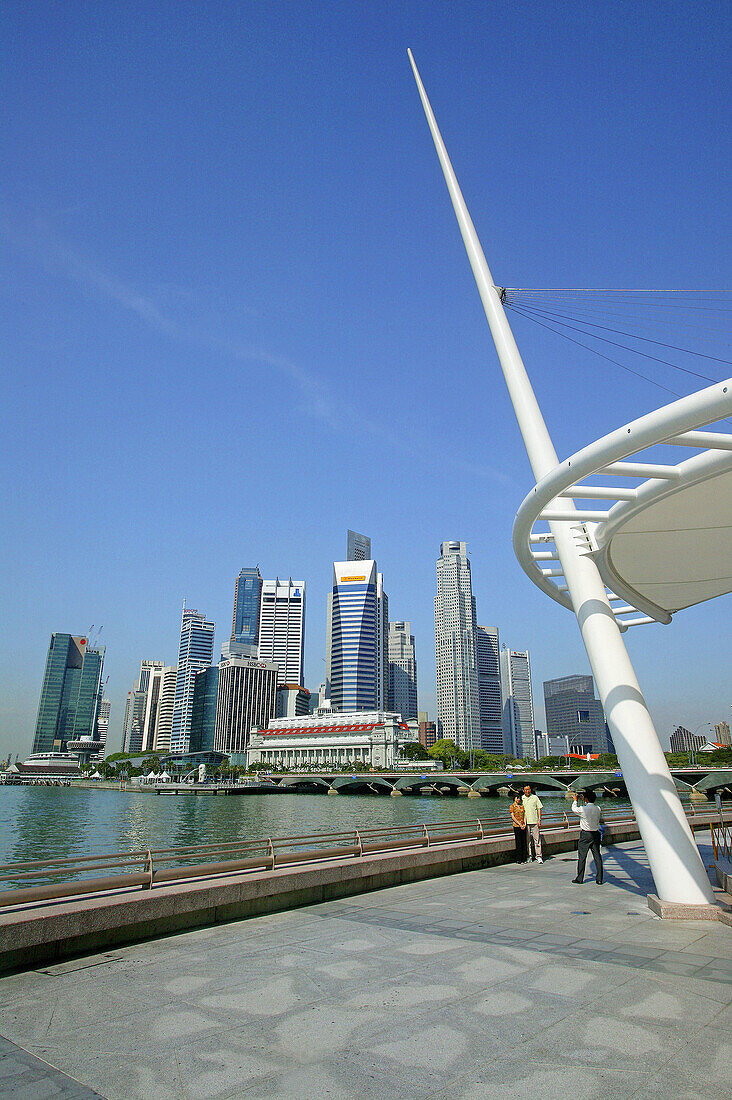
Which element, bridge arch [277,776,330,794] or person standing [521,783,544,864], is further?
bridge arch [277,776,330,794]

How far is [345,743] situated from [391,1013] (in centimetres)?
18772

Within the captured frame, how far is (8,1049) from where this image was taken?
563 cm

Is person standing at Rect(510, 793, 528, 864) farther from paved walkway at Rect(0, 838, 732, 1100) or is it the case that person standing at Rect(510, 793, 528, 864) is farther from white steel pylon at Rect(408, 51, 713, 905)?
paved walkway at Rect(0, 838, 732, 1100)

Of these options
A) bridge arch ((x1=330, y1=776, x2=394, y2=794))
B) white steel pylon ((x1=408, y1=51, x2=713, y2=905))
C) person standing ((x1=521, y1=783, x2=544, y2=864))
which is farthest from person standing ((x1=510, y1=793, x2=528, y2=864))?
bridge arch ((x1=330, y1=776, x2=394, y2=794))

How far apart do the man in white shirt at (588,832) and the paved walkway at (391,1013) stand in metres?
3.28

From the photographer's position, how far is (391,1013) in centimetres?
642

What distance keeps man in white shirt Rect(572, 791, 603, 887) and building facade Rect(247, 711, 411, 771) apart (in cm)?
17129

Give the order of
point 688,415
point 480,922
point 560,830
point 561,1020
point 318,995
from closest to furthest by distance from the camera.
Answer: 1. point 561,1020
2. point 318,995
3. point 688,415
4. point 480,922
5. point 560,830

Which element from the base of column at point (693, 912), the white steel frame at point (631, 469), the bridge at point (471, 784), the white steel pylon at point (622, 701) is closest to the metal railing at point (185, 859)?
the white steel pylon at point (622, 701)

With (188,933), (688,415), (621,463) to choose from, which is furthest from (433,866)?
(688,415)

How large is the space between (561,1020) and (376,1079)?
2.01 metres

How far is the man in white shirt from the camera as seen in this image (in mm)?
13633

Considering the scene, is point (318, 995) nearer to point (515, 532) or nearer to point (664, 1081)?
point (664, 1081)

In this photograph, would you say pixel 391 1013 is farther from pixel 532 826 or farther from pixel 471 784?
pixel 471 784
